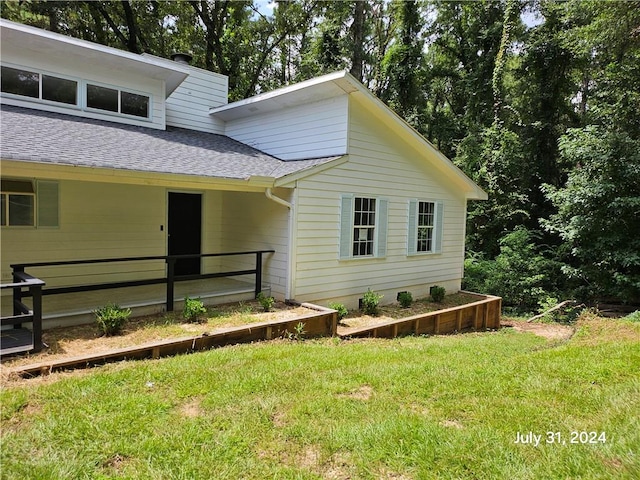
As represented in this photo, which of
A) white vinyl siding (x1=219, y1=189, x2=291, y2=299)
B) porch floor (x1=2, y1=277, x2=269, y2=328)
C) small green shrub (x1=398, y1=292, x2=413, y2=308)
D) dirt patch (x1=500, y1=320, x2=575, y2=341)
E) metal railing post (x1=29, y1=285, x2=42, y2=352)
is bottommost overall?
dirt patch (x1=500, y1=320, x2=575, y2=341)

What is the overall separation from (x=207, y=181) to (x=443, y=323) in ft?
18.9

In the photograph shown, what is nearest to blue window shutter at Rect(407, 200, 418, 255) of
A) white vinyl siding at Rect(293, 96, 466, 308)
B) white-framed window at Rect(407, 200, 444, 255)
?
white-framed window at Rect(407, 200, 444, 255)

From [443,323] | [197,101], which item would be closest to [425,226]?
[443,323]

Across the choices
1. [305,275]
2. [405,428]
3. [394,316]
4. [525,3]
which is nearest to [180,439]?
[405,428]

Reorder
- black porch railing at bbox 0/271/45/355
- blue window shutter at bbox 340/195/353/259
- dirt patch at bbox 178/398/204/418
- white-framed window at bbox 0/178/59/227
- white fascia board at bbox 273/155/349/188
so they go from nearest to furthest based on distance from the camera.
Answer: dirt patch at bbox 178/398/204/418
black porch railing at bbox 0/271/45/355
white-framed window at bbox 0/178/59/227
white fascia board at bbox 273/155/349/188
blue window shutter at bbox 340/195/353/259

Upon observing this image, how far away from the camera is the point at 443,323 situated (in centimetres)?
877

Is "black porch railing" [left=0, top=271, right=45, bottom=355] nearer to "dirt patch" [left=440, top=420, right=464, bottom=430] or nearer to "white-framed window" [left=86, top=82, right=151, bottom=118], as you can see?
"dirt patch" [left=440, top=420, right=464, bottom=430]

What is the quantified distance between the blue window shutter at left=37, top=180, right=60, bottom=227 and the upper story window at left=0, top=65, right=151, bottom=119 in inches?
93.7

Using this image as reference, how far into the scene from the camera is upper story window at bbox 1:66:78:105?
8.02m

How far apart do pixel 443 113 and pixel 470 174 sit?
6433 millimetres

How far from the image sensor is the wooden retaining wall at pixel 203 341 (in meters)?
4.15

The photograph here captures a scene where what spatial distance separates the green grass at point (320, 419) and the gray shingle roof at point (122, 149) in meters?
3.15

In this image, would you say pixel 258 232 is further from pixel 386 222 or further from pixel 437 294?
pixel 437 294

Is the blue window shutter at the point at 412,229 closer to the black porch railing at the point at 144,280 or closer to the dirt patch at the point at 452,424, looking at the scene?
the black porch railing at the point at 144,280
